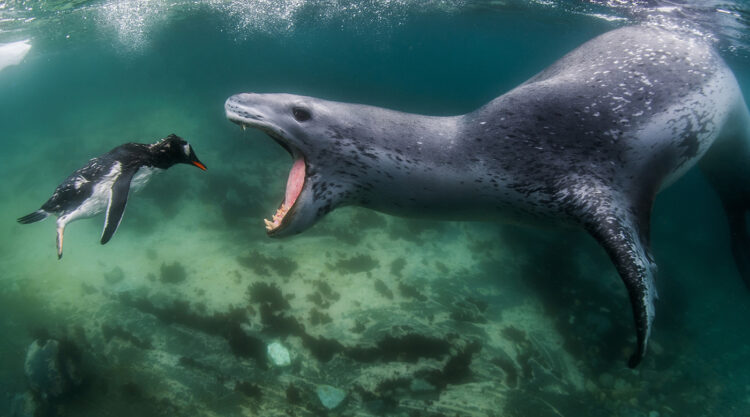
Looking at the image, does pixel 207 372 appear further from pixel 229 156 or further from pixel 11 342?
pixel 229 156

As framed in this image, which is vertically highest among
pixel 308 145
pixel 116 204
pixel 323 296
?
pixel 308 145

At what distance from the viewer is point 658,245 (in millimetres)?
8547

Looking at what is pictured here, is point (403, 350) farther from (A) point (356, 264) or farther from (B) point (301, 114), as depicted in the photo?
(B) point (301, 114)

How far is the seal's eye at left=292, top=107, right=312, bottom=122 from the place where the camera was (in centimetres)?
240

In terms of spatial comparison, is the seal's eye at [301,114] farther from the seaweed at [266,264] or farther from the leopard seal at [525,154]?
the seaweed at [266,264]

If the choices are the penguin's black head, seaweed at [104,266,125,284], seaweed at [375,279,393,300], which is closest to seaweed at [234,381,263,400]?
seaweed at [375,279,393,300]

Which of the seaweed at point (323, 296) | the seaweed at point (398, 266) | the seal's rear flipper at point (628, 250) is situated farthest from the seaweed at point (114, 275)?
the seal's rear flipper at point (628, 250)

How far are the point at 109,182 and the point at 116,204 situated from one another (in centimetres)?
44

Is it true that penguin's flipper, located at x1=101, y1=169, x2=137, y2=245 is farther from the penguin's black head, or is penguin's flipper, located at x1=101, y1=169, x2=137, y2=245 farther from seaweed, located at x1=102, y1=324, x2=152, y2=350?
seaweed, located at x1=102, y1=324, x2=152, y2=350

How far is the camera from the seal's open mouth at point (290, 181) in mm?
2222

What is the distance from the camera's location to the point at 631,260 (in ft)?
7.48

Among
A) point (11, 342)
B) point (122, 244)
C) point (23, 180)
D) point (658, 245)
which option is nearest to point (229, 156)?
point (122, 244)

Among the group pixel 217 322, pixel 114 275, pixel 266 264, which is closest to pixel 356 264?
pixel 266 264

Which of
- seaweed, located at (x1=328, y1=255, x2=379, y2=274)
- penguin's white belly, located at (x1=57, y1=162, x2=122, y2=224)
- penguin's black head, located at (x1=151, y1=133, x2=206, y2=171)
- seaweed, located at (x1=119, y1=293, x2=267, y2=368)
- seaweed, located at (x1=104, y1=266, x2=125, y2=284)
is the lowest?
seaweed, located at (x1=104, y1=266, x2=125, y2=284)
